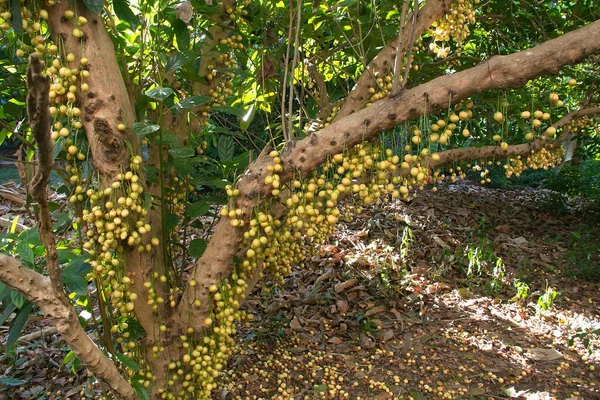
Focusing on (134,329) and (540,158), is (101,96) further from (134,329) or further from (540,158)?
(540,158)

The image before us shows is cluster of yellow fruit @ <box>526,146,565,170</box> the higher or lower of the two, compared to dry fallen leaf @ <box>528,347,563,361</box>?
higher

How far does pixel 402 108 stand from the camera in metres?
1.52

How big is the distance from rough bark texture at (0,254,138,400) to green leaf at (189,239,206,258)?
0.55 metres

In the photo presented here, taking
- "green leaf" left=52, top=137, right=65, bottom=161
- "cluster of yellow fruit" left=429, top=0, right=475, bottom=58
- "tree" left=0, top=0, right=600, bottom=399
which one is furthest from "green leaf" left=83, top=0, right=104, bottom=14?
"cluster of yellow fruit" left=429, top=0, right=475, bottom=58

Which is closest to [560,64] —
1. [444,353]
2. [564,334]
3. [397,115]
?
[397,115]

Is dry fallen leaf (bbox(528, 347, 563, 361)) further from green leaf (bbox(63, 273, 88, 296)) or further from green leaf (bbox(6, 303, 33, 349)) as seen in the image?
green leaf (bbox(6, 303, 33, 349))

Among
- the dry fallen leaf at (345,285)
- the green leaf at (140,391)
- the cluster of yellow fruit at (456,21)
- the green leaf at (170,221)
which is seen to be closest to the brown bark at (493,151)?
the cluster of yellow fruit at (456,21)

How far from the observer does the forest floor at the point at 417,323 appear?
2.62 meters

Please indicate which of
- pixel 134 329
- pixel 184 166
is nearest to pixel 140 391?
pixel 134 329

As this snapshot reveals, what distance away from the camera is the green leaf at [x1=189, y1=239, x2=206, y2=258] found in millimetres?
1793

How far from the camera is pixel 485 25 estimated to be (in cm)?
353

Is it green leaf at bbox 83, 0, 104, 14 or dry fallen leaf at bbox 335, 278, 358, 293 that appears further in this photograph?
dry fallen leaf at bbox 335, 278, 358, 293

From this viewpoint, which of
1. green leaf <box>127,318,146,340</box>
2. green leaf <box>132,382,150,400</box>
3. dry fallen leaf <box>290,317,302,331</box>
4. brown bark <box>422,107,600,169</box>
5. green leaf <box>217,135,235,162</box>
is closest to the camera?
green leaf <box>132,382,150,400</box>

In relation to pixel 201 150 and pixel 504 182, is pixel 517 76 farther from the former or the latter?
pixel 504 182
